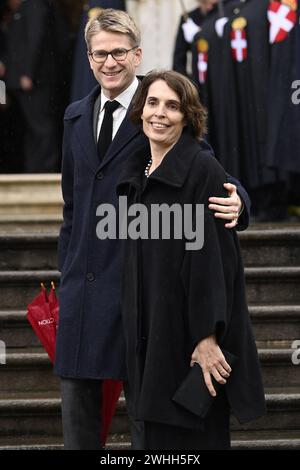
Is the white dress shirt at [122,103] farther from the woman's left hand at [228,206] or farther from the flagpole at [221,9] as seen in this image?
the flagpole at [221,9]

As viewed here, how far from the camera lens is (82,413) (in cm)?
493

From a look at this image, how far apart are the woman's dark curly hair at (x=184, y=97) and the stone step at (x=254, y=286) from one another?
239cm

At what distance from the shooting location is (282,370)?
21.7ft

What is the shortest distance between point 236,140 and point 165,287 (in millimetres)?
4199

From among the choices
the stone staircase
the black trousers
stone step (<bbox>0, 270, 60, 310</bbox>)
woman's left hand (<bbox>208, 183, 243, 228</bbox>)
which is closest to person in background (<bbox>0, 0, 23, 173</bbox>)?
the stone staircase

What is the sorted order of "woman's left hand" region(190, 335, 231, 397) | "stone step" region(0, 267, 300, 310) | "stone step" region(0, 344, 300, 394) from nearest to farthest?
"woman's left hand" region(190, 335, 231, 397) < "stone step" region(0, 344, 300, 394) < "stone step" region(0, 267, 300, 310)

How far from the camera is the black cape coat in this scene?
459 cm

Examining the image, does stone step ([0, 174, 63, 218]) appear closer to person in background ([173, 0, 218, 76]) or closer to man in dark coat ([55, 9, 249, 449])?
person in background ([173, 0, 218, 76])

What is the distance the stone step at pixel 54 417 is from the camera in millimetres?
6301

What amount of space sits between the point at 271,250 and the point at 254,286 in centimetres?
34

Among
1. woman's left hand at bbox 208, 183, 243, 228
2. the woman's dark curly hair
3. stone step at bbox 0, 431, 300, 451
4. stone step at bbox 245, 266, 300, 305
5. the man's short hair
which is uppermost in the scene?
the man's short hair

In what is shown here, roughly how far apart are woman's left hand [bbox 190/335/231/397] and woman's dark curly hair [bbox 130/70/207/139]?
2.38 feet

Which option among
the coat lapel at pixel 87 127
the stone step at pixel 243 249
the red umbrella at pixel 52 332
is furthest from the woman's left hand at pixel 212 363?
the stone step at pixel 243 249

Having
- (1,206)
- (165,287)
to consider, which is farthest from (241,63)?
(165,287)
